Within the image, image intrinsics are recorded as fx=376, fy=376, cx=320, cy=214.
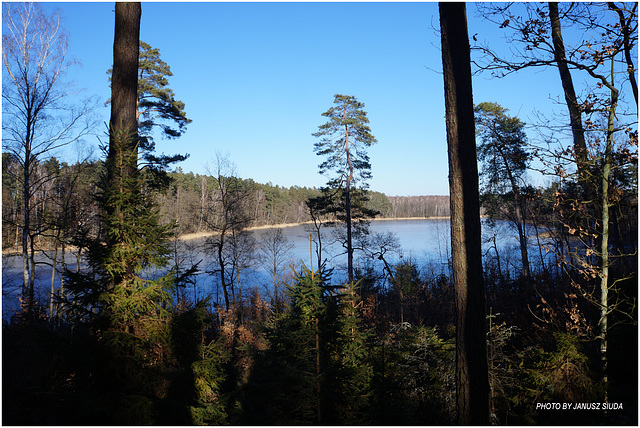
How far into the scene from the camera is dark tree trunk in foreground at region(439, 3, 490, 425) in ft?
13.5

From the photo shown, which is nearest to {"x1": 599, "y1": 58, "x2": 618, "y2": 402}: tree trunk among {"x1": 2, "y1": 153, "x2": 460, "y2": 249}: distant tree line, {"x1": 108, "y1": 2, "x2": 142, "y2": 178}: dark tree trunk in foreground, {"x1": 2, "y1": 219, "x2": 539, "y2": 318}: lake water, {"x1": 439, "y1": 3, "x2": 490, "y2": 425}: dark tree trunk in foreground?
{"x1": 439, "y1": 3, "x2": 490, "y2": 425}: dark tree trunk in foreground

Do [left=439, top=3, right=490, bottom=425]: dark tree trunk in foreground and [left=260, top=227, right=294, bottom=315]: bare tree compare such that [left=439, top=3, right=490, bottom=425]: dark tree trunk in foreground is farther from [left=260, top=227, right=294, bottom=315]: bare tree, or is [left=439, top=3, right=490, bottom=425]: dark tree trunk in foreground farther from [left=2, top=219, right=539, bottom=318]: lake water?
[left=260, top=227, right=294, bottom=315]: bare tree

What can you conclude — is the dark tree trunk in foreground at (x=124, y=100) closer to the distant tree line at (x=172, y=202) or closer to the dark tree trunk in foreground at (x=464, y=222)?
the dark tree trunk in foreground at (x=464, y=222)

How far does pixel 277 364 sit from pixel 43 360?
2.37 m

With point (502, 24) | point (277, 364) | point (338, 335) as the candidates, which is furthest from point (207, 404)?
point (502, 24)

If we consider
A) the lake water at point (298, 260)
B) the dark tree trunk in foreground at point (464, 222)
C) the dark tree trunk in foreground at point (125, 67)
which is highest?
the dark tree trunk in foreground at point (125, 67)

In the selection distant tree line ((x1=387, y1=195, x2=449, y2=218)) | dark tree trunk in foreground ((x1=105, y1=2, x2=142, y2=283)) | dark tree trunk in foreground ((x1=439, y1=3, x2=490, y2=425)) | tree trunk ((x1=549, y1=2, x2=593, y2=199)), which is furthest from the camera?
distant tree line ((x1=387, y1=195, x2=449, y2=218))

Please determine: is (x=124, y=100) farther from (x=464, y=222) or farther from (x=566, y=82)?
(x=566, y=82)

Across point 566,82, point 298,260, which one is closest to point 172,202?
point 298,260

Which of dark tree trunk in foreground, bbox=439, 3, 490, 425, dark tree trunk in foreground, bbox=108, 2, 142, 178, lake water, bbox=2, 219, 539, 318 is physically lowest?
lake water, bbox=2, 219, 539, 318

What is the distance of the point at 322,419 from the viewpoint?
14.4 feet

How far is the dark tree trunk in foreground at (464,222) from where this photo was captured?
4102mm

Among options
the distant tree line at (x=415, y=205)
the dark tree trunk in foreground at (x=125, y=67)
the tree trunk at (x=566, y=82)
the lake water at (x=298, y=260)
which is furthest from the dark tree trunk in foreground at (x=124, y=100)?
the distant tree line at (x=415, y=205)

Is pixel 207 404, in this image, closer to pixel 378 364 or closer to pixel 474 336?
pixel 378 364
